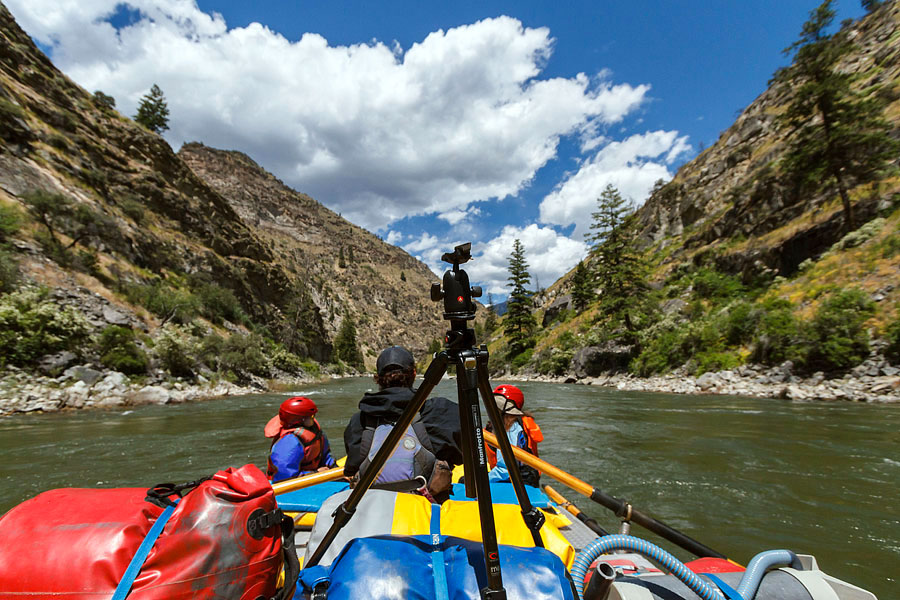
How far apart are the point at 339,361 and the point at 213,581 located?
63.2 m

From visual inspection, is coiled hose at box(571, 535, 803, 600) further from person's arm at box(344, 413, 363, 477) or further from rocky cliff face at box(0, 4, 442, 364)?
rocky cliff face at box(0, 4, 442, 364)

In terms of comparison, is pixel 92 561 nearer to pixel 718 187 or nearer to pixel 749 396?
pixel 749 396

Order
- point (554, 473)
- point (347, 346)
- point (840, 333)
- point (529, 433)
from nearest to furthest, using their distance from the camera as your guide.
Answer: 1. point (554, 473)
2. point (529, 433)
3. point (840, 333)
4. point (347, 346)

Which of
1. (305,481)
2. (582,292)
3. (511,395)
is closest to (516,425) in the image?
(511,395)

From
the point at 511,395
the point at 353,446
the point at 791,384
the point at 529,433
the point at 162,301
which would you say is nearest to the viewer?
the point at 353,446

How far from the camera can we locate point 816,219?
774 inches

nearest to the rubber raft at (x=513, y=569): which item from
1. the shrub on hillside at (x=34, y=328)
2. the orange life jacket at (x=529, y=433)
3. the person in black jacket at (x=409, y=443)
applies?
the person in black jacket at (x=409, y=443)

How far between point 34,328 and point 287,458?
52.1ft

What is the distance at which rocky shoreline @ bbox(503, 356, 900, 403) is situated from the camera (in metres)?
10.6

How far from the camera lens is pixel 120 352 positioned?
15289 mm

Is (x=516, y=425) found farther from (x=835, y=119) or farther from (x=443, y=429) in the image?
(x=835, y=119)

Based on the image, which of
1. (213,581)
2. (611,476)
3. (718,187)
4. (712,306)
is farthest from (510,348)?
(213,581)

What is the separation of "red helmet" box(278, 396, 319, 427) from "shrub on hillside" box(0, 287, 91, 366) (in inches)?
596

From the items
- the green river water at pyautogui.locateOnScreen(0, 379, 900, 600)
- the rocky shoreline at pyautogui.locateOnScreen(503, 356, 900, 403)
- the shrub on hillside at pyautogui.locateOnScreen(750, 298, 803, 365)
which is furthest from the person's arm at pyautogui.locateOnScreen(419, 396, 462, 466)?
the shrub on hillside at pyautogui.locateOnScreen(750, 298, 803, 365)
